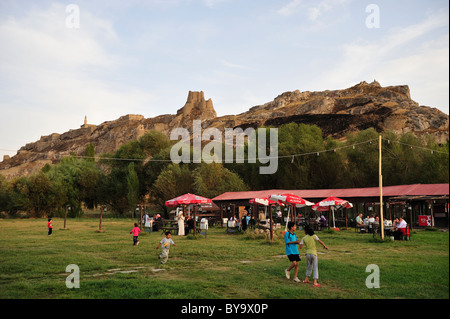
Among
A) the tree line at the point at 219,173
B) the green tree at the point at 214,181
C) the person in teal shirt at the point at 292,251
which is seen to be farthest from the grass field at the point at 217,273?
the green tree at the point at 214,181

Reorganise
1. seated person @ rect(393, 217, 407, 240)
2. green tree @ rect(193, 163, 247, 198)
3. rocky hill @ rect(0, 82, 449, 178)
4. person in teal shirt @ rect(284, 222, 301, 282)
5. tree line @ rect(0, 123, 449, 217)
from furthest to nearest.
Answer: rocky hill @ rect(0, 82, 449, 178) < green tree @ rect(193, 163, 247, 198) < tree line @ rect(0, 123, 449, 217) < seated person @ rect(393, 217, 407, 240) < person in teal shirt @ rect(284, 222, 301, 282)

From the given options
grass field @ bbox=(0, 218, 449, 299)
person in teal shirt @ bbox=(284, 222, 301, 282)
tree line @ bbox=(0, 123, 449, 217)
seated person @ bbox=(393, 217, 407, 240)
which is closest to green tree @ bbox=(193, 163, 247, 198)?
tree line @ bbox=(0, 123, 449, 217)

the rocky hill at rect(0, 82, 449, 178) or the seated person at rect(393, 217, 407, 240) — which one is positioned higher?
the rocky hill at rect(0, 82, 449, 178)

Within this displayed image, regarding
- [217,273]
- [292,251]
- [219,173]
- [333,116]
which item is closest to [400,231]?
[292,251]

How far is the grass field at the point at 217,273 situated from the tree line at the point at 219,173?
25354 millimetres

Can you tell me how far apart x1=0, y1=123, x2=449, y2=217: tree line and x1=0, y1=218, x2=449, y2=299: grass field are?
2535 cm

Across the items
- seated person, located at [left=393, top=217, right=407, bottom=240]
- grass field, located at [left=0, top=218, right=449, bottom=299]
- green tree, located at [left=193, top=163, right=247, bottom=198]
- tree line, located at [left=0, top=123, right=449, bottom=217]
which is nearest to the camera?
grass field, located at [left=0, top=218, right=449, bottom=299]

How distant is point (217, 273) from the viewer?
33.7ft

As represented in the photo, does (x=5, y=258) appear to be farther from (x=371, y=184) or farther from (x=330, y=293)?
(x=371, y=184)

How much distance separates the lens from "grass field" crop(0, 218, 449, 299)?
7.79 meters

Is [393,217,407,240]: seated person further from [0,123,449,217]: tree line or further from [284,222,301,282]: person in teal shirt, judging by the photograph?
[0,123,449,217]: tree line

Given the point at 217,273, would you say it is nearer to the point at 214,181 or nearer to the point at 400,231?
the point at 400,231

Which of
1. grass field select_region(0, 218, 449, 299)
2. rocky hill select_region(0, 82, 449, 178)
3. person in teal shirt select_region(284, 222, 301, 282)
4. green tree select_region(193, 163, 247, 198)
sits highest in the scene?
rocky hill select_region(0, 82, 449, 178)

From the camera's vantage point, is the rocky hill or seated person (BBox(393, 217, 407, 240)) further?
the rocky hill
